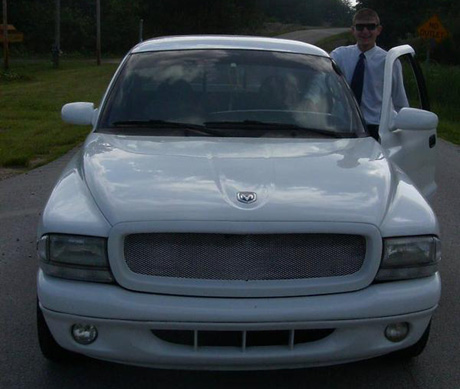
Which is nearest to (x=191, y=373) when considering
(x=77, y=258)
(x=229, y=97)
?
(x=77, y=258)

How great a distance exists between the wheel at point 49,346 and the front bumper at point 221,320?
0.33m

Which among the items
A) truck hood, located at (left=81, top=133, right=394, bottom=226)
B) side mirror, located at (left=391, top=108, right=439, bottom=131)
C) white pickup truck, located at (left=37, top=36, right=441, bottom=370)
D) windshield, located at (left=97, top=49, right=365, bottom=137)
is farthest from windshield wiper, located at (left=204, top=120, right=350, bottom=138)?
white pickup truck, located at (left=37, top=36, right=441, bottom=370)

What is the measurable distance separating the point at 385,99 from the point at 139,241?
250 cm

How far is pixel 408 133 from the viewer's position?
19.9 feet

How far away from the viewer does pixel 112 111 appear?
5.39 meters

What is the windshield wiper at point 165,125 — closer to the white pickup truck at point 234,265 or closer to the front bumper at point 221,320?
the white pickup truck at point 234,265

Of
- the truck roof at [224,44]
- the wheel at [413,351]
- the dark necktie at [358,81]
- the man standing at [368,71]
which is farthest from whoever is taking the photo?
the dark necktie at [358,81]

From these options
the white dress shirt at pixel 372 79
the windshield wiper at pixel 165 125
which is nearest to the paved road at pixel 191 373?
the windshield wiper at pixel 165 125

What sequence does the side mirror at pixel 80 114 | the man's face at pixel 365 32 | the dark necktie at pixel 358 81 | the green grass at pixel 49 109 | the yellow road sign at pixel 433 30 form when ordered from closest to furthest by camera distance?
the side mirror at pixel 80 114
the dark necktie at pixel 358 81
the man's face at pixel 365 32
the green grass at pixel 49 109
the yellow road sign at pixel 433 30

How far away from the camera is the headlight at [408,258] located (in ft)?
12.9

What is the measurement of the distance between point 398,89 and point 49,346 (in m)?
3.37

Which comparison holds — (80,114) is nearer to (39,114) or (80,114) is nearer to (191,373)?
(191,373)

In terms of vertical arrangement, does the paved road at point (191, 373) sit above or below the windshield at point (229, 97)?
below

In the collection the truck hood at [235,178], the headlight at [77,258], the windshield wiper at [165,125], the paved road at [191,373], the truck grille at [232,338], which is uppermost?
the truck hood at [235,178]
